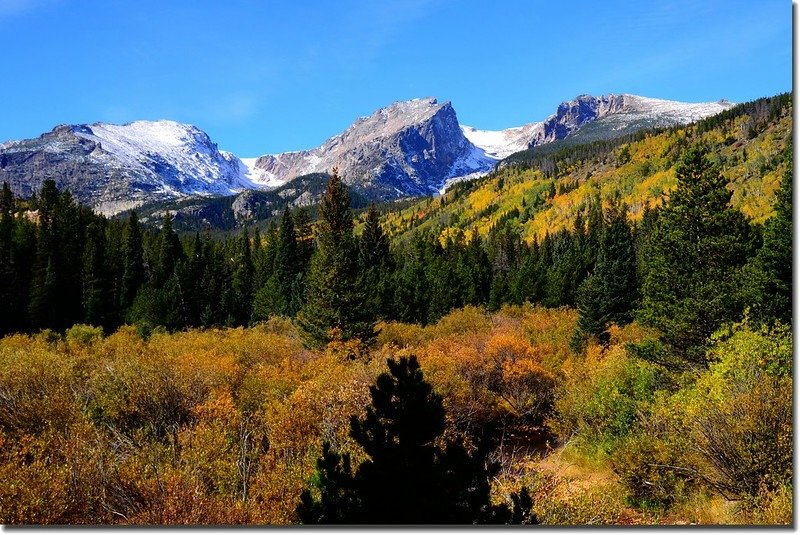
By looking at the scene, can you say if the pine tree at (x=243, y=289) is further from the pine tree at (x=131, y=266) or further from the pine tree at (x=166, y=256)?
the pine tree at (x=131, y=266)

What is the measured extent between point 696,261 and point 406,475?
24.8 meters

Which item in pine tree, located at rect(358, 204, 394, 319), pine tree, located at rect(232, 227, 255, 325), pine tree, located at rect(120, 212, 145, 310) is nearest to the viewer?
pine tree, located at rect(358, 204, 394, 319)

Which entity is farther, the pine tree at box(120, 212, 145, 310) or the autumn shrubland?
the pine tree at box(120, 212, 145, 310)

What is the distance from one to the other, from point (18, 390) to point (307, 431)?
46.4 feet

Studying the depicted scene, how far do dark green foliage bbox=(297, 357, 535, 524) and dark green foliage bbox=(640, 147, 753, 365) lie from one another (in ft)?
72.9

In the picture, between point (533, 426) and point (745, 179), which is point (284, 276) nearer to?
point (533, 426)

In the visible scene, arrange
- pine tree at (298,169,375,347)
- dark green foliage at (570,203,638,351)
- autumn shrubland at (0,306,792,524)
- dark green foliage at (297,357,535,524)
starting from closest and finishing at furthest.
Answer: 1. dark green foliage at (297,357,535,524)
2. autumn shrubland at (0,306,792,524)
3. pine tree at (298,169,375,347)
4. dark green foliage at (570,203,638,351)

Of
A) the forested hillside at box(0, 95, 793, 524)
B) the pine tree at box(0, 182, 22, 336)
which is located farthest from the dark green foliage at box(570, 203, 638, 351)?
the pine tree at box(0, 182, 22, 336)

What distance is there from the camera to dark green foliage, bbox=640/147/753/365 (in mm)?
27375

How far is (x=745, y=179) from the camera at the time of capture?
148 meters

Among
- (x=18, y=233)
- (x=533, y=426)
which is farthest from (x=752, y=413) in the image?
(x=18, y=233)

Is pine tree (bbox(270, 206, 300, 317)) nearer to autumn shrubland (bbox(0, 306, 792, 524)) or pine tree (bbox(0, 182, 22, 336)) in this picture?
pine tree (bbox(0, 182, 22, 336))

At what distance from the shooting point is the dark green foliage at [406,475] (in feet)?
30.3

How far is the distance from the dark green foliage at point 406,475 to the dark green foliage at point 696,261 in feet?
72.9
